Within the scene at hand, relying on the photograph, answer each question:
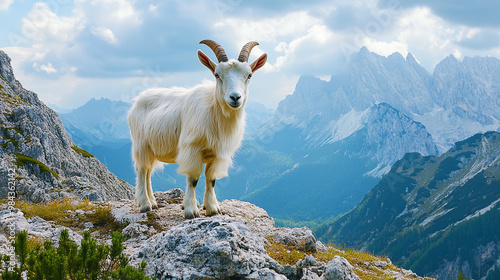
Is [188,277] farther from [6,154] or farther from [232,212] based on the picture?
[6,154]

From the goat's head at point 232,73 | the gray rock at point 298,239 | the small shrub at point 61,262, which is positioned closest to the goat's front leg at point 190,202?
the gray rock at point 298,239

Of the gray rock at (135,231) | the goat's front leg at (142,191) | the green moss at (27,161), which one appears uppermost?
the green moss at (27,161)

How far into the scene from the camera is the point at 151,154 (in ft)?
44.9

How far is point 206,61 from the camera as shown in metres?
11.0

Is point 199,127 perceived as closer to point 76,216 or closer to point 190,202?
point 190,202

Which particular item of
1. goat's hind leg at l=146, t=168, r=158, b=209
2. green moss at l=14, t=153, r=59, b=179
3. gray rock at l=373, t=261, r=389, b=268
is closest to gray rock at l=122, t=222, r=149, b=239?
goat's hind leg at l=146, t=168, r=158, b=209

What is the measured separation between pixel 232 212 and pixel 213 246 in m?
6.76

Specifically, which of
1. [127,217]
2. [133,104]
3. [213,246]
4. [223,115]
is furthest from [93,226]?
[213,246]

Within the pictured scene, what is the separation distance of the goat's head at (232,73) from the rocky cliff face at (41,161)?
3998 cm

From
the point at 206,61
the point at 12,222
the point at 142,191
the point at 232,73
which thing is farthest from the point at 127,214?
the point at 232,73

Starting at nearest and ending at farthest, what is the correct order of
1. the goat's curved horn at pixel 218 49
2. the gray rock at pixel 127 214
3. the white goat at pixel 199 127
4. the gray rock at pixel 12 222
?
the gray rock at pixel 12 222
the white goat at pixel 199 127
the goat's curved horn at pixel 218 49
the gray rock at pixel 127 214

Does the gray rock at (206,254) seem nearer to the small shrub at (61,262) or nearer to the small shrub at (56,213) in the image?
the small shrub at (61,262)

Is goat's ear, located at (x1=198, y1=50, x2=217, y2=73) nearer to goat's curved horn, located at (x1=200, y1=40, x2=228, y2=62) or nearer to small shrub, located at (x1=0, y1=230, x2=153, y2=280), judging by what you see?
goat's curved horn, located at (x1=200, y1=40, x2=228, y2=62)

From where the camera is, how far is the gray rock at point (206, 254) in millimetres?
6703
